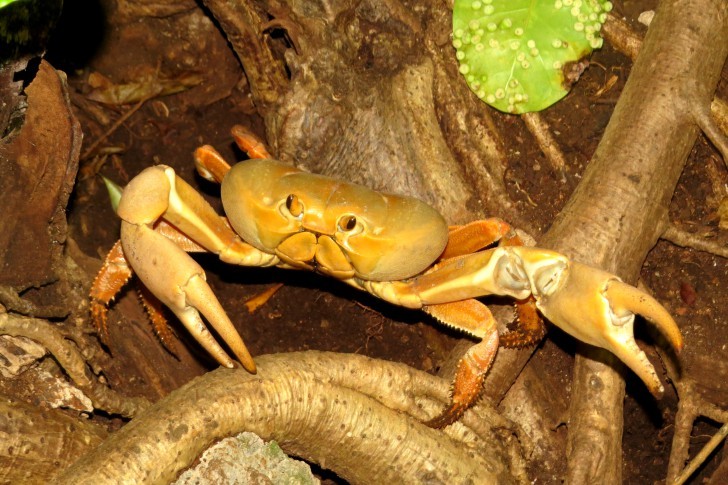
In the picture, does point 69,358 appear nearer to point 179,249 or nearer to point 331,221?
point 179,249

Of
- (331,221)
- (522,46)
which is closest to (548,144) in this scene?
(522,46)

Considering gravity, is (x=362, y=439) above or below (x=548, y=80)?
Answer: below

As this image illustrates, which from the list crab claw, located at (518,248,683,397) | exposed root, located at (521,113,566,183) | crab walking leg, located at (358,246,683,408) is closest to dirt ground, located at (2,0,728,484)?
exposed root, located at (521,113,566,183)

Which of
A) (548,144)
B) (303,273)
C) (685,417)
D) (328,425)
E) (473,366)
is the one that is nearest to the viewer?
(328,425)

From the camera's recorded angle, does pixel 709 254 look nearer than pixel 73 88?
Yes

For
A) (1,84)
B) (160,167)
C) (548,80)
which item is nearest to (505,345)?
(548,80)

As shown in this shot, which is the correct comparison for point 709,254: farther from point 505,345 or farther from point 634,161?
point 505,345

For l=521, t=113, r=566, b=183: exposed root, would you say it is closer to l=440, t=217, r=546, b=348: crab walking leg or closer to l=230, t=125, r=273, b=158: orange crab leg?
l=440, t=217, r=546, b=348: crab walking leg

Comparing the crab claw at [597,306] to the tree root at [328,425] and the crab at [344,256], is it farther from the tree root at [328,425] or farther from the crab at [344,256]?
the tree root at [328,425]
